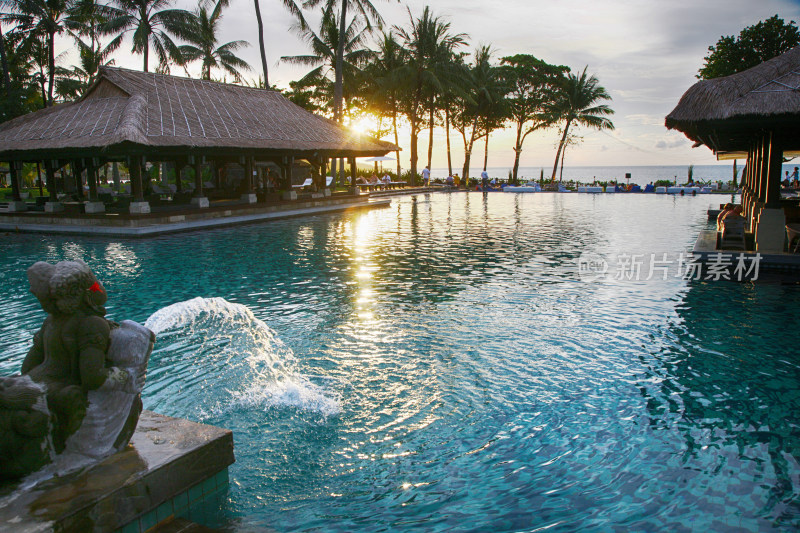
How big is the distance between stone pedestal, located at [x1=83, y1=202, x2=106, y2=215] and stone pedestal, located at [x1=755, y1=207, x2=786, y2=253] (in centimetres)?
2024

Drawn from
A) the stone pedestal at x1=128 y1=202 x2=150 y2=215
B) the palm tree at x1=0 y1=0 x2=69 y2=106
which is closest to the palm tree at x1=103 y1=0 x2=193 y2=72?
the palm tree at x1=0 y1=0 x2=69 y2=106

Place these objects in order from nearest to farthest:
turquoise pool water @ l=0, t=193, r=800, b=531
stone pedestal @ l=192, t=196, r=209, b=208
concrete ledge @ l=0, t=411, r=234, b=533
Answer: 1. concrete ledge @ l=0, t=411, r=234, b=533
2. turquoise pool water @ l=0, t=193, r=800, b=531
3. stone pedestal @ l=192, t=196, r=209, b=208

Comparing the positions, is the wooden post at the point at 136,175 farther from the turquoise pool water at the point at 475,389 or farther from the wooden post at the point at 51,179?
the turquoise pool water at the point at 475,389

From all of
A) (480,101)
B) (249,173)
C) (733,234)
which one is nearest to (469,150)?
(480,101)

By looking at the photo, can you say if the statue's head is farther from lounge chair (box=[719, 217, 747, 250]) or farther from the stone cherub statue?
lounge chair (box=[719, 217, 747, 250])

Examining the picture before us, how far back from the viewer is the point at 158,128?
1819 cm

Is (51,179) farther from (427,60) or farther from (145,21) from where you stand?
(427,60)

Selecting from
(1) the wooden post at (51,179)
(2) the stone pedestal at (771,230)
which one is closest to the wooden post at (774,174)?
(2) the stone pedestal at (771,230)

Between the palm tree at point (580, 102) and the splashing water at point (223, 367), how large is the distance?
4198cm

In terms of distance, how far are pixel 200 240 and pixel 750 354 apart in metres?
13.6

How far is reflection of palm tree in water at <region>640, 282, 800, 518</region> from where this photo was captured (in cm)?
388

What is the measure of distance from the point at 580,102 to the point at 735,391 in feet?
143

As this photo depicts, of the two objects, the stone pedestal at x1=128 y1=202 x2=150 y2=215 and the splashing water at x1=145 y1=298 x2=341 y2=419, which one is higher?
the stone pedestal at x1=128 y1=202 x2=150 y2=215

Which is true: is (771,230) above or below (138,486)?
above
